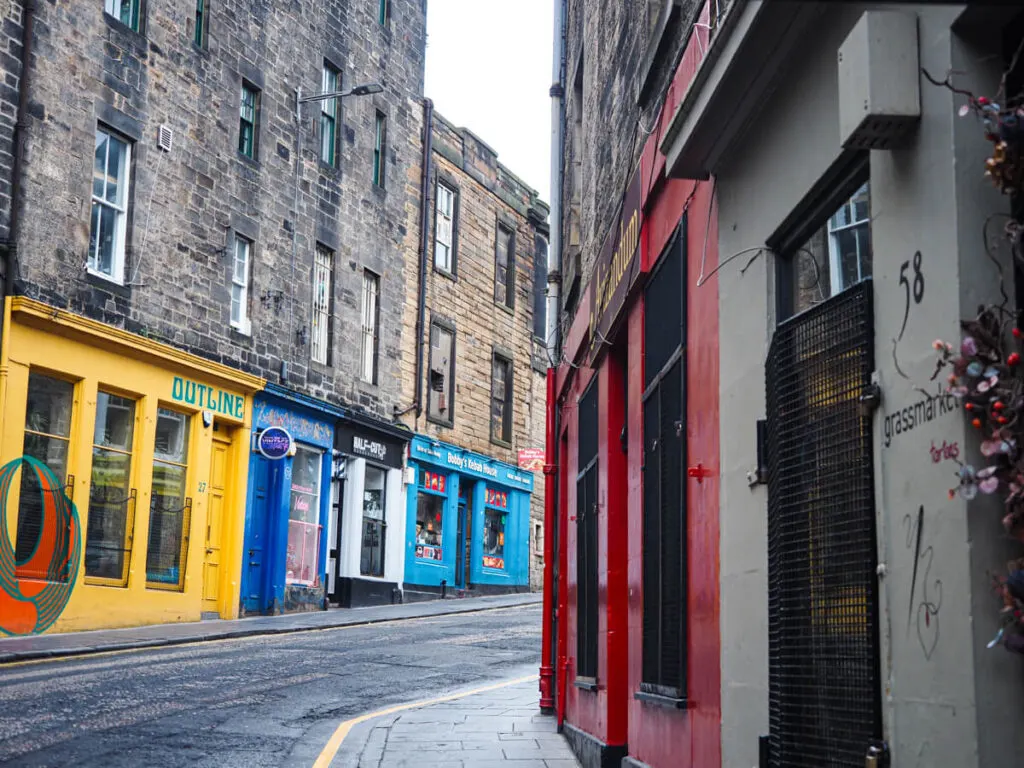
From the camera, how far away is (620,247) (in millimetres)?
8680

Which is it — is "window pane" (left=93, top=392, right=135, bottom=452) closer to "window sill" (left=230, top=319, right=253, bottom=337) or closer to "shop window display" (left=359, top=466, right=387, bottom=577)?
"window sill" (left=230, top=319, right=253, bottom=337)

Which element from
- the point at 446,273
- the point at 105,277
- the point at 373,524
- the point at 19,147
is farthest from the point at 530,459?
the point at 19,147

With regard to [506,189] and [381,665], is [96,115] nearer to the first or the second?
[381,665]

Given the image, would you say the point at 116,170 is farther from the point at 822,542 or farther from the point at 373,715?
the point at 822,542

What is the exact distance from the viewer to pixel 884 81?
3490mm

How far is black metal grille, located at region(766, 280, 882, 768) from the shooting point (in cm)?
392

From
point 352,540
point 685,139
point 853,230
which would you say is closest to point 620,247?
point 685,139

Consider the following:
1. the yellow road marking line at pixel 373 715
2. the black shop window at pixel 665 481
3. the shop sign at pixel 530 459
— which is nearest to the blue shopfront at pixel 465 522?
the shop sign at pixel 530 459

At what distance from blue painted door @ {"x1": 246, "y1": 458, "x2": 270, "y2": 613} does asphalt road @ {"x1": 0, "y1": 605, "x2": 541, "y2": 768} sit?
4.45 meters

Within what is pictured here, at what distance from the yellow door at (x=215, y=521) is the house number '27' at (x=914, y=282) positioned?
788 inches

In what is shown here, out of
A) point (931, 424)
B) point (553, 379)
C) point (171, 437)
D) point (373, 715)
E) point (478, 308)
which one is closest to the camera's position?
point (931, 424)

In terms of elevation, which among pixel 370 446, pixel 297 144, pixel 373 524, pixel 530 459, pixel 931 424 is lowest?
pixel 931 424

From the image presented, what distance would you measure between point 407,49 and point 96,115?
1231 cm

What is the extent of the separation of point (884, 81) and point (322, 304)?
930 inches
